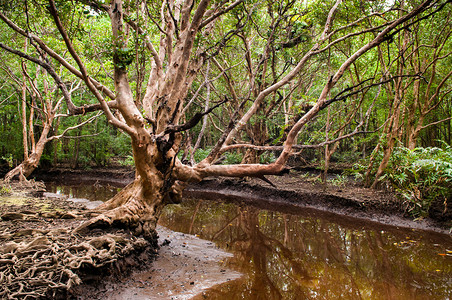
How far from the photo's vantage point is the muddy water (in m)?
4.03

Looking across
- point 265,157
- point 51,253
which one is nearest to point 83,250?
point 51,253

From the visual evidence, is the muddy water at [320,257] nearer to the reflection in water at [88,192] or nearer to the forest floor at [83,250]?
the forest floor at [83,250]

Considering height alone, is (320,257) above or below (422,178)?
below

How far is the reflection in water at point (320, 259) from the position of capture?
4.02 metres

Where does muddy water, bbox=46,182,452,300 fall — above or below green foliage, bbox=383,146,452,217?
below

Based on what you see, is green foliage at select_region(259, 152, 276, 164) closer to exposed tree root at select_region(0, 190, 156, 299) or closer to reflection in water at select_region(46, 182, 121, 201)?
reflection in water at select_region(46, 182, 121, 201)

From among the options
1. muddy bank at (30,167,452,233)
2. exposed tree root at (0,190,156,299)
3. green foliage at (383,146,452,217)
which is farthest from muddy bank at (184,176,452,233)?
exposed tree root at (0,190,156,299)

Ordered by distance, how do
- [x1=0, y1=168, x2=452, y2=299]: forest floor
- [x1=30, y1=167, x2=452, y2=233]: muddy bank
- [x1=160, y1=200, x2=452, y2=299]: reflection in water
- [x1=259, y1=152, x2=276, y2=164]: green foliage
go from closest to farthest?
[x1=0, y1=168, x2=452, y2=299]: forest floor, [x1=160, y1=200, x2=452, y2=299]: reflection in water, [x1=30, y1=167, x2=452, y2=233]: muddy bank, [x1=259, y1=152, x2=276, y2=164]: green foliage

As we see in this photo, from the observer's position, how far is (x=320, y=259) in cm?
530

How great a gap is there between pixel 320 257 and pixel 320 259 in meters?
0.12

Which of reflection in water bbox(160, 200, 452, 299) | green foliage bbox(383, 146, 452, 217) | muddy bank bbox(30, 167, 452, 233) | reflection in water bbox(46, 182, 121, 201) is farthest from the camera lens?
reflection in water bbox(46, 182, 121, 201)

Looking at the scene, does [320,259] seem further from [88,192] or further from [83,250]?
[88,192]

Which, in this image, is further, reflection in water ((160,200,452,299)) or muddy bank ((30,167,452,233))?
muddy bank ((30,167,452,233))

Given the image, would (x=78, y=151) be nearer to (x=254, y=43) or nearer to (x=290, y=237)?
(x=254, y=43)
